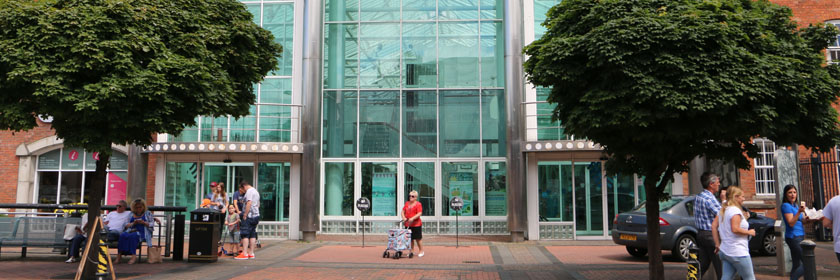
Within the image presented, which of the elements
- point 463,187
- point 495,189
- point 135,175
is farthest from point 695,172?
point 135,175

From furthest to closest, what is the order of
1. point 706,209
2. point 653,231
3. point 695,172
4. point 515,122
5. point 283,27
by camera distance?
point 283,27 → point 515,122 → point 695,172 → point 653,231 → point 706,209

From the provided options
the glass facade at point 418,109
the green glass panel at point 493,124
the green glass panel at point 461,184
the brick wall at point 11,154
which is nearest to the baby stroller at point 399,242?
the glass facade at point 418,109

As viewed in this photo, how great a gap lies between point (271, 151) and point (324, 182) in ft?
6.49

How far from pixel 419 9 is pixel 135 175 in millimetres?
9522

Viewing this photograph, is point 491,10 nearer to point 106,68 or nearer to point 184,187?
point 184,187

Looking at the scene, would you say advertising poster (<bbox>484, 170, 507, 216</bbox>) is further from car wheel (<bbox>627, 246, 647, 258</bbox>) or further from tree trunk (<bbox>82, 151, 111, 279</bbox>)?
tree trunk (<bbox>82, 151, 111, 279</bbox>)

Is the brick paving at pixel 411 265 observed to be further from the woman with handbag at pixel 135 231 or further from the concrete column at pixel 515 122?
the concrete column at pixel 515 122

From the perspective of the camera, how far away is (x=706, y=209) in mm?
7676

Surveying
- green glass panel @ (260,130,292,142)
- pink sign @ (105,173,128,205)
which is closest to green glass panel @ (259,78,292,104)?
green glass panel @ (260,130,292,142)

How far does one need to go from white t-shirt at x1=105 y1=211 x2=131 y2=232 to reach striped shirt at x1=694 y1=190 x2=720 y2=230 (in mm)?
10113

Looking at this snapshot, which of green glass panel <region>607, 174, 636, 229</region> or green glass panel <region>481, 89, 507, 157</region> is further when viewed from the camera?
green glass panel <region>481, 89, 507, 157</region>

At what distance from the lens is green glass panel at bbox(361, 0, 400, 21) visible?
17.6 m

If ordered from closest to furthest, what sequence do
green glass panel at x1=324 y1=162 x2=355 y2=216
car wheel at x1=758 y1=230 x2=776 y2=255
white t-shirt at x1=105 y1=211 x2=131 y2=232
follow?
1. white t-shirt at x1=105 y1=211 x2=131 y2=232
2. car wheel at x1=758 y1=230 x2=776 y2=255
3. green glass panel at x1=324 y1=162 x2=355 y2=216

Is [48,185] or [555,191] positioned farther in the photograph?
[48,185]
